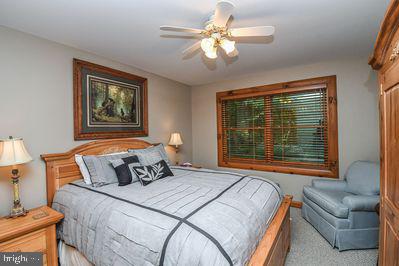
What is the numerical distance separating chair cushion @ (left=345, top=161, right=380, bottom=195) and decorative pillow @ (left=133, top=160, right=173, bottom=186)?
96.9 inches

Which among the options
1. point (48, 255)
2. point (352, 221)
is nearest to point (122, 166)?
point (48, 255)

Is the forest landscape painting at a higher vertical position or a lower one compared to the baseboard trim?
higher

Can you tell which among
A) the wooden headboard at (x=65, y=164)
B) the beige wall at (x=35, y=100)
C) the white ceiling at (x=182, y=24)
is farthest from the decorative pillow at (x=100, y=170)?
the white ceiling at (x=182, y=24)

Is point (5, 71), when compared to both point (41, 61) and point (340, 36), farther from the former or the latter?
point (340, 36)

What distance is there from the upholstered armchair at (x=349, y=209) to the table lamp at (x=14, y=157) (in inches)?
127

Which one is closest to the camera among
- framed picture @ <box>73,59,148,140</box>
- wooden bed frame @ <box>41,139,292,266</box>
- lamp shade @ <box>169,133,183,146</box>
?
wooden bed frame @ <box>41,139,292,266</box>

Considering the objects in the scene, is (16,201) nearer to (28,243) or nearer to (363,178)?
(28,243)

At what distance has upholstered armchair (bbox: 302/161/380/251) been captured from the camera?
2.14m

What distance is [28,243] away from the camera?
5.47 feet

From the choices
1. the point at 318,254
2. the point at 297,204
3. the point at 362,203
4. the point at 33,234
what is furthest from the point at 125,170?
the point at 297,204

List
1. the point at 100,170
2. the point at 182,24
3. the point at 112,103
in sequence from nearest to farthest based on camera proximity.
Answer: the point at 182,24, the point at 100,170, the point at 112,103

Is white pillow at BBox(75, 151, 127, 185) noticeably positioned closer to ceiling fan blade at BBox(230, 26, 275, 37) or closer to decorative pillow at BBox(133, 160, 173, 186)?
decorative pillow at BBox(133, 160, 173, 186)

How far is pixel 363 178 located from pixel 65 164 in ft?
12.3

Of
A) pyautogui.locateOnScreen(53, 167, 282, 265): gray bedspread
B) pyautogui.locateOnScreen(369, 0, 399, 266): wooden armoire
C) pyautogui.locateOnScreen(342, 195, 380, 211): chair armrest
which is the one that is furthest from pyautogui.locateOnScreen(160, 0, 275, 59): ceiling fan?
pyautogui.locateOnScreen(342, 195, 380, 211): chair armrest
